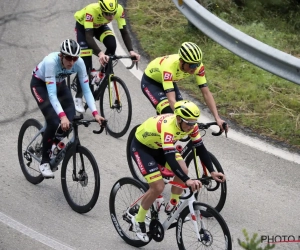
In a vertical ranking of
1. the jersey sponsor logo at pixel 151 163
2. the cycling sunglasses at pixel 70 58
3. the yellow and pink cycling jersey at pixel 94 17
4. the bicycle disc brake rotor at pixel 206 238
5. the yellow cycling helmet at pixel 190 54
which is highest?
the cycling sunglasses at pixel 70 58

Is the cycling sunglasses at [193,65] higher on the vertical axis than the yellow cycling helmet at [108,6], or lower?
higher

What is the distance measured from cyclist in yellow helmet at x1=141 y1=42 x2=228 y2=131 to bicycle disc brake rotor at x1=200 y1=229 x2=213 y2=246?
1.79m

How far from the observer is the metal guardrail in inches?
410

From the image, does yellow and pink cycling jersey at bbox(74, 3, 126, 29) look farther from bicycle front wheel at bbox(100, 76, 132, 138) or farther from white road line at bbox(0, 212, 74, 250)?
white road line at bbox(0, 212, 74, 250)

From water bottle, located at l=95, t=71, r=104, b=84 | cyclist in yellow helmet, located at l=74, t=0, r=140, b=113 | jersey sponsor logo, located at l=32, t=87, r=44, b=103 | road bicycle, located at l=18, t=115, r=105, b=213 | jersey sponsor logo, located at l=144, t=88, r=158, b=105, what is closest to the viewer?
road bicycle, located at l=18, t=115, r=105, b=213

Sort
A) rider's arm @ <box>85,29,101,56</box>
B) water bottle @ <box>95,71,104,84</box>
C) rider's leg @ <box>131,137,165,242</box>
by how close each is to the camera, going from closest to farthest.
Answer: rider's leg @ <box>131,137,165,242</box>
rider's arm @ <box>85,29,101,56</box>
water bottle @ <box>95,71,104,84</box>

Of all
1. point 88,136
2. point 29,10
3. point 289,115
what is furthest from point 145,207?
point 29,10

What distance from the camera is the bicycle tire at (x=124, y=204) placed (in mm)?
8102

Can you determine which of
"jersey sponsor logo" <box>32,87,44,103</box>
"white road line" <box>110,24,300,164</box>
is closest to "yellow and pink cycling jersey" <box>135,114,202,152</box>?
"jersey sponsor logo" <box>32,87,44,103</box>

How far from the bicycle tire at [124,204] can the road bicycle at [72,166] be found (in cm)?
34

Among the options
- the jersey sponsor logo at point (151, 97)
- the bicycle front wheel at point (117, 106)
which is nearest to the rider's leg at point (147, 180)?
the jersey sponsor logo at point (151, 97)

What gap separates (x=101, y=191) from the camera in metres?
9.48

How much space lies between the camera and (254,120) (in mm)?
11203

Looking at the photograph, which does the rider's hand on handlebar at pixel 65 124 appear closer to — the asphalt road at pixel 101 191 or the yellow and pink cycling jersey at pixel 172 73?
the asphalt road at pixel 101 191
